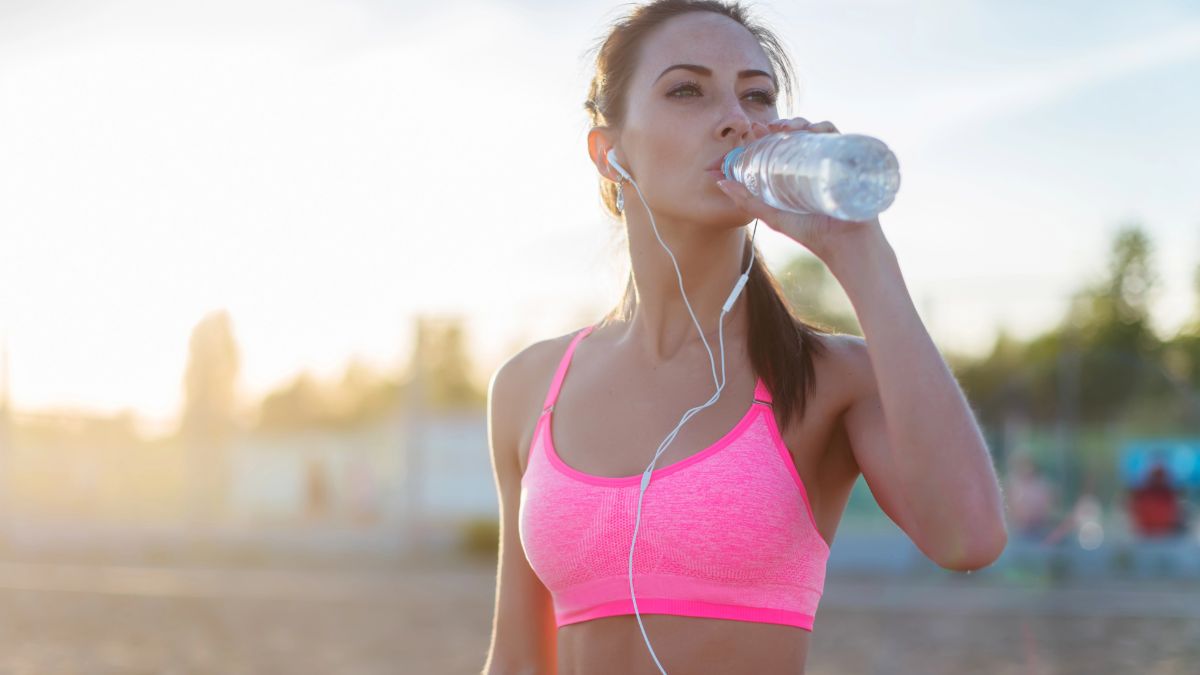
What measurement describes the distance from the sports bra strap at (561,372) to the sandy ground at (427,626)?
213 inches

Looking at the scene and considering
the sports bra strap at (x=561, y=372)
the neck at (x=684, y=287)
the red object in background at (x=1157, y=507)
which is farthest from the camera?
the red object in background at (x=1157, y=507)

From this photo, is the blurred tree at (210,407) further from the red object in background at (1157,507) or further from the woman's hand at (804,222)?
the woman's hand at (804,222)

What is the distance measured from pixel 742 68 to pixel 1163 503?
43.1ft

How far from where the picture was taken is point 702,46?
196cm

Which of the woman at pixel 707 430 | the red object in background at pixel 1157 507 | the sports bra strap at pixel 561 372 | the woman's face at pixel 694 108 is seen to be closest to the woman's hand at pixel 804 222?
the woman at pixel 707 430

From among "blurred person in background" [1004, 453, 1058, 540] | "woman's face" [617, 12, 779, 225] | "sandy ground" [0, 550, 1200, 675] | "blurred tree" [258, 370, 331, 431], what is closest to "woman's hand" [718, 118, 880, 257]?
"woman's face" [617, 12, 779, 225]

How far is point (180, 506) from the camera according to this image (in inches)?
803

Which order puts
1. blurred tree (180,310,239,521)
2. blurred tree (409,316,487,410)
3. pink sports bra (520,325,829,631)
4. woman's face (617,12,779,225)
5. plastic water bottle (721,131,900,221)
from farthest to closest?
blurred tree (180,310,239,521) < blurred tree (409,316,487,410) < woman's face (617,12,779,225) < pink sports bra (520,325,829,631) < plastic water bottle (721,131,900,221)

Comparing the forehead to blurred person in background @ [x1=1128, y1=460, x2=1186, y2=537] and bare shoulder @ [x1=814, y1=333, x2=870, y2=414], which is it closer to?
bare shoulder @ [x1=814, y1=333, x2=870, y2=414]

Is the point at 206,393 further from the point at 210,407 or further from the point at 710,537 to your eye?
the point at 710,537

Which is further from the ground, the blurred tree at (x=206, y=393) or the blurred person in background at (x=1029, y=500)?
the blurred tree at (x=206, y=393)

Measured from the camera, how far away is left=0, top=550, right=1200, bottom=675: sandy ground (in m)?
7.71

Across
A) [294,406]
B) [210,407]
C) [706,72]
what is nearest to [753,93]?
[706,72]

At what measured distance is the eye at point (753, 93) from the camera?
1.93 meters
